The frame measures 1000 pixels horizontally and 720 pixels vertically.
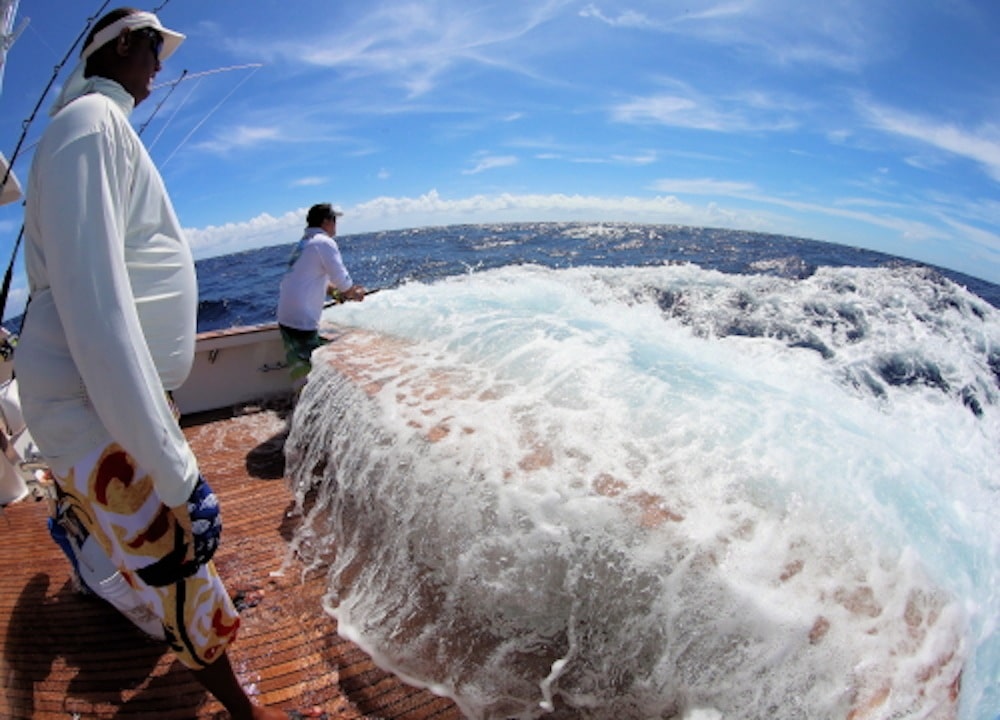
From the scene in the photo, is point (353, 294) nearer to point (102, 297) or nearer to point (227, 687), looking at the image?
point (227, 687)

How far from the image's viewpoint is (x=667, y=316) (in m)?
8.55

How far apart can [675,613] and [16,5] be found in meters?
3.20

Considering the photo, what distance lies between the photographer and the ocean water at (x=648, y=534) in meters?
1.54

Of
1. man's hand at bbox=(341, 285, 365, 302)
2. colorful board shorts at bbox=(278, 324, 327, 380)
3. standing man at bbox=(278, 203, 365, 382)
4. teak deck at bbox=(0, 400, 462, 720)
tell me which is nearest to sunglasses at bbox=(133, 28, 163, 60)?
teak deck at bbox=(0, 400, 462, 720)

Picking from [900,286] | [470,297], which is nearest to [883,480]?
[470,297]

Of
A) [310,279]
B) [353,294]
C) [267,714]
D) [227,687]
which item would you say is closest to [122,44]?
[227,687]

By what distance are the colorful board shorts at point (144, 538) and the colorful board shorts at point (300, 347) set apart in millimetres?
2640

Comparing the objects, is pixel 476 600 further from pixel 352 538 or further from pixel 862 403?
pixel 862 403

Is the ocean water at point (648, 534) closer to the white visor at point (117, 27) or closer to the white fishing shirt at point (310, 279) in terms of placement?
the white fishing shirt at point (310, 279)

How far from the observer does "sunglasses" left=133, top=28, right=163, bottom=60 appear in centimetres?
130

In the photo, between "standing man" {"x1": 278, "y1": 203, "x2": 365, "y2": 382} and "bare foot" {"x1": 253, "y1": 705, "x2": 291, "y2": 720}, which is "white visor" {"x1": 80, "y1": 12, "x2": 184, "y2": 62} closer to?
"bare foot" {"x1": 253, "y1": 705, "x2": 291, "y2": 720}

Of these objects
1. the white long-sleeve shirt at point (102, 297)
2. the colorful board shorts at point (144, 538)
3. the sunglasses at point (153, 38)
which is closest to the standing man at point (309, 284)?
the sunglasses at point (153, 38)

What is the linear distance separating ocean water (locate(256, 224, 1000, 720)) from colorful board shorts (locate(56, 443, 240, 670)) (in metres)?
0.78

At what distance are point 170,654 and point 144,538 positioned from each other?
1123mm
